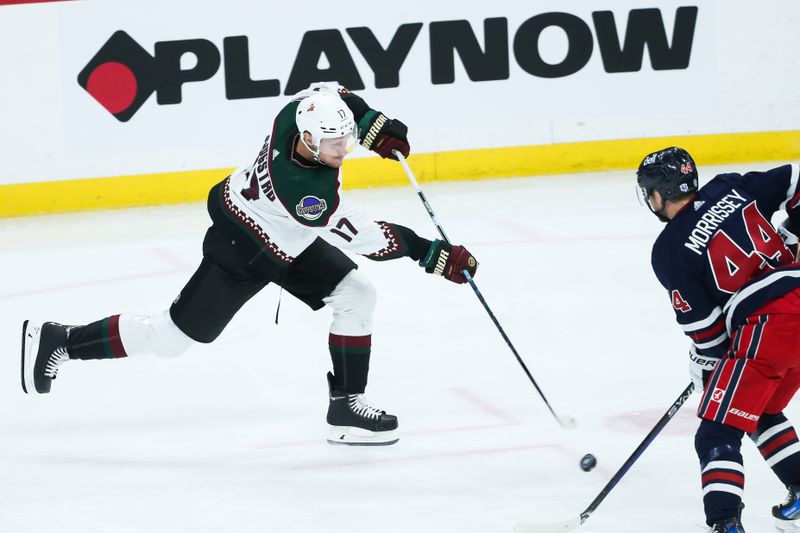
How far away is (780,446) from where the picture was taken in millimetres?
3012

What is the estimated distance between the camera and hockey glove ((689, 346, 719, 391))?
9.80ft

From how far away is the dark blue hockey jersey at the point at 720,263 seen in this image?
2.88 m

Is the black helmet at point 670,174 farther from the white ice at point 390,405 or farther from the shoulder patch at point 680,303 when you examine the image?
the white ice at point 390,405

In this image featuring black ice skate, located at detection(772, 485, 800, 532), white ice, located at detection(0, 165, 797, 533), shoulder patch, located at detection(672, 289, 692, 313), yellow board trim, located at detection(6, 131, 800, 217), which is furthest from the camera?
yellow board trim, located at detection(6, 131, 800, 217)

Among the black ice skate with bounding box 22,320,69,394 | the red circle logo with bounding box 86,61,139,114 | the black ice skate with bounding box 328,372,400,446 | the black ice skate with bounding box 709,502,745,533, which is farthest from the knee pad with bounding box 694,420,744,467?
the red circle logo with bounding box 86,61,139,114

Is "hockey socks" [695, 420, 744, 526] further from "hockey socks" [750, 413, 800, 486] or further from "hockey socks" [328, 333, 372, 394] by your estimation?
"hockey socks" [328, 333, 372, 394]

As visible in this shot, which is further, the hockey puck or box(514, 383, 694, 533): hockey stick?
the hockey puck

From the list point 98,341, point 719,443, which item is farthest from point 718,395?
point 98,341

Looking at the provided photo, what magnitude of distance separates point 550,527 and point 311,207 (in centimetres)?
107

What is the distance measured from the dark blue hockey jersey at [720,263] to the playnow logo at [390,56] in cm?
430

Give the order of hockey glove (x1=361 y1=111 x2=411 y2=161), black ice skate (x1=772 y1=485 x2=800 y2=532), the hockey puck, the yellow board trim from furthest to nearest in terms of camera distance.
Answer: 1. the yellow board trim
2. hockey glove (x1=361 y1=111 x2=411 y2=161)
3. the hockey puck
4. black ice skate (x1=772 y1=485 x2=800 y2=532)

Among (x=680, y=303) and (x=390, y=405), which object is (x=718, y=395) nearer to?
(x=680, y=303)

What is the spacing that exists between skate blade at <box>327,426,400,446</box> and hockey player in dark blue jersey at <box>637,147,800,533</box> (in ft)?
3.77

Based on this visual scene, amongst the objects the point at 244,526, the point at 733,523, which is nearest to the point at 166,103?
the point at 244,526
